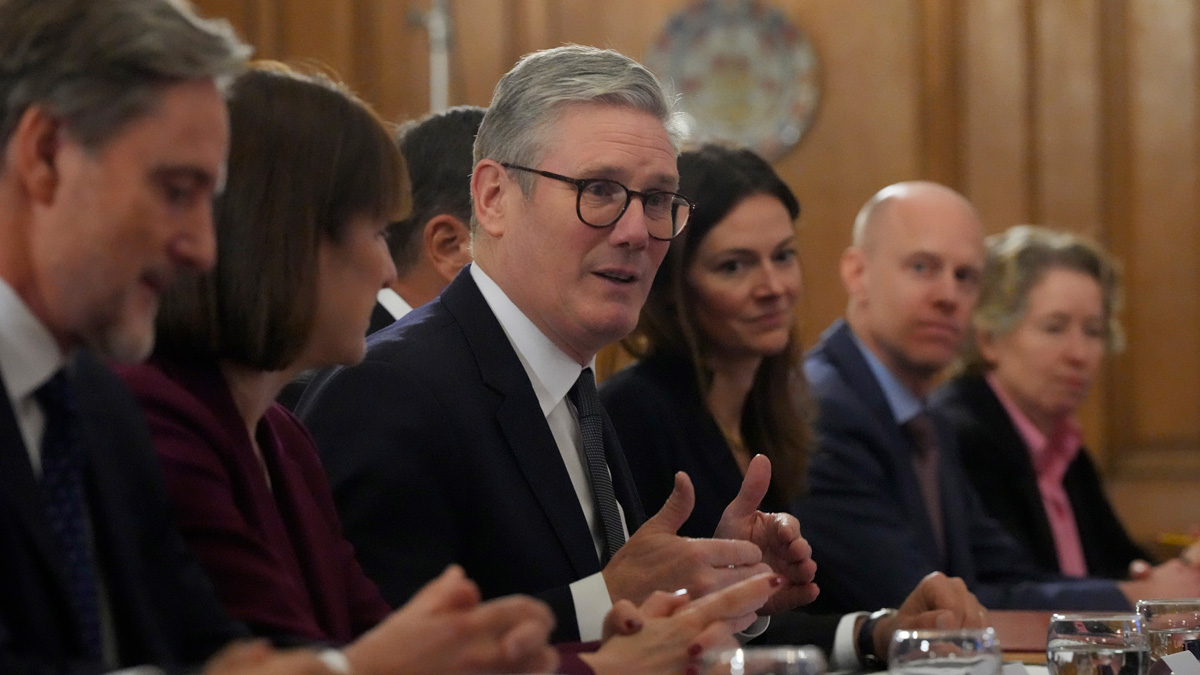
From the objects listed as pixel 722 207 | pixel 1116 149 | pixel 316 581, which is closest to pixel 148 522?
pixel 316 581

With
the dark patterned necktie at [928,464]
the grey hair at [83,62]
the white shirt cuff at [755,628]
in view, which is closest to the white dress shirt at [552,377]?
the white shirt cuff at [755,628]

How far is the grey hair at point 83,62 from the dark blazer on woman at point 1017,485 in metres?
3.23

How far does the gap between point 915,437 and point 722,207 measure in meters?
0.94

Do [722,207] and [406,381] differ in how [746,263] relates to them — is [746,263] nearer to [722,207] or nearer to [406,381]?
[722,207]

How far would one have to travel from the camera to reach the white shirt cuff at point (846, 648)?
243 centimetres

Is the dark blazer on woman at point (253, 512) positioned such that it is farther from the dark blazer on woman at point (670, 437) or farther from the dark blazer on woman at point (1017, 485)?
the dark blazer on woman at point (1017, 485)

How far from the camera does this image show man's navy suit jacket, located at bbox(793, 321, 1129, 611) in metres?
3.05

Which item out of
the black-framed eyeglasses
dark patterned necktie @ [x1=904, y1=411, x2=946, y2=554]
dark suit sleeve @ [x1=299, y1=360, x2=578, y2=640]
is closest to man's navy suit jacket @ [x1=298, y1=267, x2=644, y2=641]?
dark suit sleeve @ [x1=299, y1=360, x2=578, y2=640]

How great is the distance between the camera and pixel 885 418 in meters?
3.40

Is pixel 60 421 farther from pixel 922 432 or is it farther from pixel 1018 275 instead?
pixel 1018 275

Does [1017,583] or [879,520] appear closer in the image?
[879,520]

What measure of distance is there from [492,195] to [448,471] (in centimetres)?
53

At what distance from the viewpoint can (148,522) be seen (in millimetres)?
1376

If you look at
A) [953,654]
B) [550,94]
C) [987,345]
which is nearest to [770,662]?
[953,654]
